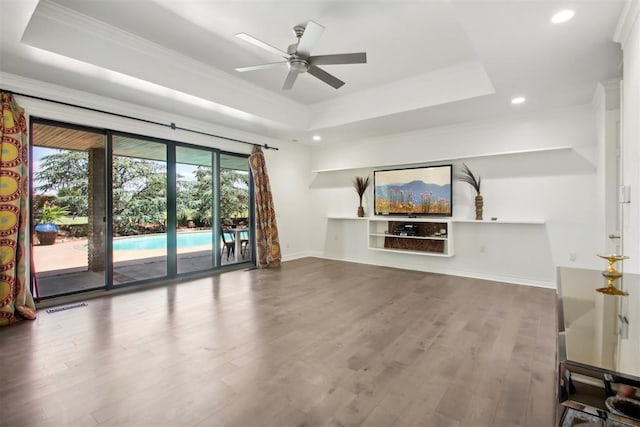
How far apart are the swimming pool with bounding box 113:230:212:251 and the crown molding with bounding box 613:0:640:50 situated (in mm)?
5707

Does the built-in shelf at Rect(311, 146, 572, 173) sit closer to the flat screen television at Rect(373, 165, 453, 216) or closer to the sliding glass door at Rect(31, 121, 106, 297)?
the flat screen television at Rect(373, 165, 453, 216)

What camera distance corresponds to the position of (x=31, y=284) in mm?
3682

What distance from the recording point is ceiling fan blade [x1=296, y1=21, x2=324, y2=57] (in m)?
2.54

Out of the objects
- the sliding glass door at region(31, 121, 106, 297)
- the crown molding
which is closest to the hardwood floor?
the sliding glass door at region(31, 121, 106, 297)

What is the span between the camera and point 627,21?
7.76ft

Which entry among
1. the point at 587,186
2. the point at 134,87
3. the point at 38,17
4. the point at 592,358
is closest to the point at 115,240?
the point at 134,87

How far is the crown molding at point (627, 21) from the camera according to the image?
2.20 m

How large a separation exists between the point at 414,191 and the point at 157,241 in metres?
4.59

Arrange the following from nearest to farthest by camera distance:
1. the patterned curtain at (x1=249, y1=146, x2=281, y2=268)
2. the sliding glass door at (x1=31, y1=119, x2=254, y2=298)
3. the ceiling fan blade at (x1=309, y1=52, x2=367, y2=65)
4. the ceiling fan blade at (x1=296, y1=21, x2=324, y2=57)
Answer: the ceiling fan blade at (x1=296, y1=21, x2=324, y2=57)
the ceiling fan blade at (x1=309, y1=52, x2=367, y2=65)
the sliding glass door at (x1=31, y1=119, x2=254, y2=298)
the patterned curtain at (x1=249, y1=146, x2=281, y2=268)

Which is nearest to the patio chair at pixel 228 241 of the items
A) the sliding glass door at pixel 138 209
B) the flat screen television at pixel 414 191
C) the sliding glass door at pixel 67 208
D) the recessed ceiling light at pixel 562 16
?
the sliding glass door at pixel 138 209

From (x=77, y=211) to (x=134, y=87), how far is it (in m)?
1.85

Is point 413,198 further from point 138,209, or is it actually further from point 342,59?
point 138,209

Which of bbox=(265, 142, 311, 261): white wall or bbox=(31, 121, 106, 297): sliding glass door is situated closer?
bbox=(31, 121, 106, 297): sliding glass door

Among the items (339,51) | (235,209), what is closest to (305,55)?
(339,51)
